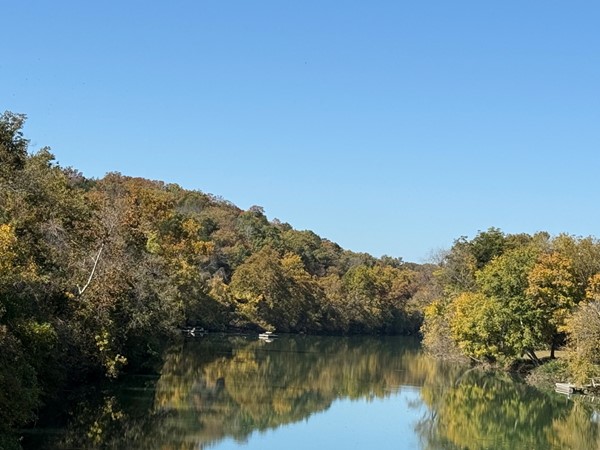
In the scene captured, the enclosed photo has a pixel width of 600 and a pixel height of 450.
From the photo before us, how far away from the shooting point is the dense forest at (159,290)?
2581cm

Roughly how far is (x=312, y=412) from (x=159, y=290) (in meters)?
14.3

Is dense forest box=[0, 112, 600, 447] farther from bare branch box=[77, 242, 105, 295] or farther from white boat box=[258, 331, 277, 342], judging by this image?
white boat box=[258, 331, 277, 342]

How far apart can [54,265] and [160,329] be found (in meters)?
13.6

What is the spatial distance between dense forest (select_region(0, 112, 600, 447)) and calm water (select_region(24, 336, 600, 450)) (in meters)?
2.18

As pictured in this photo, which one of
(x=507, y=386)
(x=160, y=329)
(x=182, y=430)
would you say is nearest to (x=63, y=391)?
(x=182, y=430)

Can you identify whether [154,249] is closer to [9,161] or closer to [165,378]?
[165,378]

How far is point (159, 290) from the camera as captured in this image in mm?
43750

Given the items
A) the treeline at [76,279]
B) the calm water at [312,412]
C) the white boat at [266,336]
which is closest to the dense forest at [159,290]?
the treeline at [76,279]

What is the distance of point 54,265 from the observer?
31.3 metres

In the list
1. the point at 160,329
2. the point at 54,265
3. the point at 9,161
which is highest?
the point at 9,161

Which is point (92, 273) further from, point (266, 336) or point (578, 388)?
point (266, 336)

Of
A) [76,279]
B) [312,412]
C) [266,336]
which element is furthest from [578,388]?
[266,336]

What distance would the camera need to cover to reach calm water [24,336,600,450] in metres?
25.1

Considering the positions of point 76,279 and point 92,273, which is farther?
point 76,279
